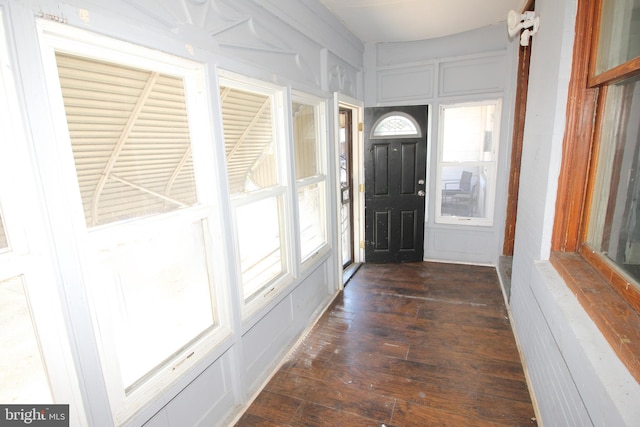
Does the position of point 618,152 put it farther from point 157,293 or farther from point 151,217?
point 157,293

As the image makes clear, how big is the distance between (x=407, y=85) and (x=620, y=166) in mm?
3100

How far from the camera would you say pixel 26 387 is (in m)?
1.05

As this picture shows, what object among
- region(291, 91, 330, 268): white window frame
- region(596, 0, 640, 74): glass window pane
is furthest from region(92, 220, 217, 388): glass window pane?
region(596, 0, 640, 74): glass window pane

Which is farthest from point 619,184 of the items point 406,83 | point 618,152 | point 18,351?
point 406,83

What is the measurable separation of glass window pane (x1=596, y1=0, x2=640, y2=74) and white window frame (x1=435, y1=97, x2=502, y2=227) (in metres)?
2.47

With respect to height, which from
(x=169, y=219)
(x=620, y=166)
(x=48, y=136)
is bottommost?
(x=169, y=219)

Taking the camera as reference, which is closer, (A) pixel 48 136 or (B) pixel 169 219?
(A) pixel 48 136

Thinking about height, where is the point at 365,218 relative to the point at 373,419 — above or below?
above

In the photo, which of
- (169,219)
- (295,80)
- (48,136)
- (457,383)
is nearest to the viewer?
(48,136)

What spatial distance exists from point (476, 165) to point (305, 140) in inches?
92.3

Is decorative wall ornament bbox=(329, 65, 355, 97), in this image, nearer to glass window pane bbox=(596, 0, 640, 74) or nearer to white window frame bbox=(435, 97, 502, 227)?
white window frame bbox=(435, 97, 502, 227)

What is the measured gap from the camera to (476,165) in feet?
13.0

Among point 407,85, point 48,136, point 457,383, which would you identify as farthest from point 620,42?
point 407,85

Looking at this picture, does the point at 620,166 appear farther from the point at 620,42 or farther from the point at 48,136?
the point at 48,136
